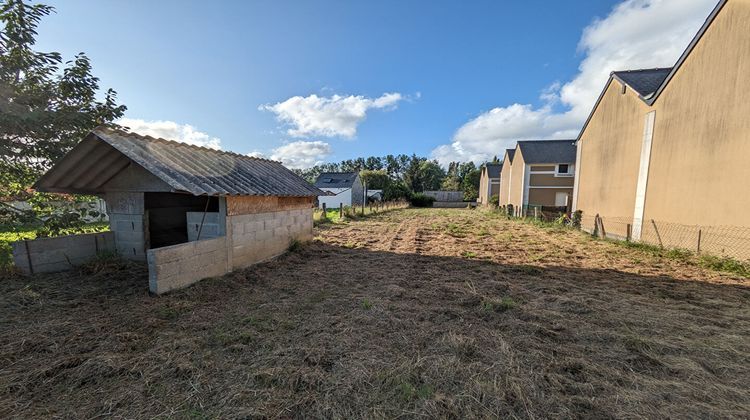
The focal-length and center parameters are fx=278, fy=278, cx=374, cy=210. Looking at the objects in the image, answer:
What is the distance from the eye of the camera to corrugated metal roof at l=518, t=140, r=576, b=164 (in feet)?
75.6

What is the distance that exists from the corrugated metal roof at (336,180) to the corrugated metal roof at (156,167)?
113ft

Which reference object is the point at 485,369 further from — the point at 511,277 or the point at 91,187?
the point at 91,187

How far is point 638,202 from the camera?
34.6ft

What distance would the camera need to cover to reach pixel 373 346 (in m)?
3.46

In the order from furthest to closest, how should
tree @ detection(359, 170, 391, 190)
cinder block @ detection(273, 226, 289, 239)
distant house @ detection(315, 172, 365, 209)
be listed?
tree @ detection(359, 170, 391, 190) → distant house @ detection(315, 172, 365, 209) → cinder block @ detection(273, 226, 289, 239)

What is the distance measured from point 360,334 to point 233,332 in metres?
1.73

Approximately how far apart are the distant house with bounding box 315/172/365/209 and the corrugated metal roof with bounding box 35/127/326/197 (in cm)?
3130

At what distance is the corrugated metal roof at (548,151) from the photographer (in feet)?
75.6

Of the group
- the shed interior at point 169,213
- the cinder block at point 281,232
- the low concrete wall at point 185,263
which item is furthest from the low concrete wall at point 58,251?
the cinder block at point 281,232

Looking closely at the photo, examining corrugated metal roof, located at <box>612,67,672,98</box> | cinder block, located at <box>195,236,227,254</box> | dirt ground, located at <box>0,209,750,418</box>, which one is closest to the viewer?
dirt ground, located at <box>0,209,750,418</box>

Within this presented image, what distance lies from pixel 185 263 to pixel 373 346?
3.78 meters

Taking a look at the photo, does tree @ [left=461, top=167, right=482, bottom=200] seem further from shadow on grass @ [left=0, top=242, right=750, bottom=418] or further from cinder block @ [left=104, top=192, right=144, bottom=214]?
cinder block @ [left=104, top=192, right=144, bottom=214]

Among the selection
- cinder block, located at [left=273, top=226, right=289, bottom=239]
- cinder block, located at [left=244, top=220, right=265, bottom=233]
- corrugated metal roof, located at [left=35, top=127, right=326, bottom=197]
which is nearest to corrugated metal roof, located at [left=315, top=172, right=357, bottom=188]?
cinder block, located at [left=273, top=226, right=289, bottom=239]

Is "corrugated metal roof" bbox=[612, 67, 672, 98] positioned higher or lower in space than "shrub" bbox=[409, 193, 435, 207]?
higher
